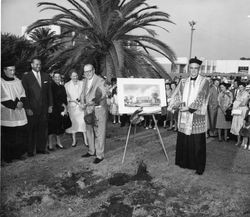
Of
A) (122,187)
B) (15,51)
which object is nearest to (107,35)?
(15,51)

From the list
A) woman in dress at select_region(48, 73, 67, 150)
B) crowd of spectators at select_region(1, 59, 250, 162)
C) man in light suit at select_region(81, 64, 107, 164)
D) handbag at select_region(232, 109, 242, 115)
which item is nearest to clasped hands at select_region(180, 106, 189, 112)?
crowd of spectators at select_region(1, 59, 250, 162)

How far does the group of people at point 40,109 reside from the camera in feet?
17.5

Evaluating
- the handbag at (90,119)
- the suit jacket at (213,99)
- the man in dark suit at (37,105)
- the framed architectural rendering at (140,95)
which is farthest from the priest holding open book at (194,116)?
the suit jacket at (213,99)

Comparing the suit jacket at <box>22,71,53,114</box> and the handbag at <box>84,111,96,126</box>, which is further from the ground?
the suit jacket at <box>22,71,53,114</box>

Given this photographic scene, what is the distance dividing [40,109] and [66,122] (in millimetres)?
693

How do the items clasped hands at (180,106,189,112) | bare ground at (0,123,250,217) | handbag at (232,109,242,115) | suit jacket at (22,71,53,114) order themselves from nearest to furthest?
1. bare ground at (0,123,250,217)
2. clasped hands at (180,106,189,112)
3. suit jacket at (22,71,53,114)
4. handbag at (232,109,242,115)

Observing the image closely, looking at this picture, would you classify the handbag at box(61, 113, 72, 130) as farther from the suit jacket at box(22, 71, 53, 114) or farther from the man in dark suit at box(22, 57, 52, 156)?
the suit jacket at box(22, 71, 53, 114)

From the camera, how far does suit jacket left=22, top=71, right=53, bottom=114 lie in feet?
18.9

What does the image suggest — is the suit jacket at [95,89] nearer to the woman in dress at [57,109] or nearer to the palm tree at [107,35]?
the woman in dress at [57,109]

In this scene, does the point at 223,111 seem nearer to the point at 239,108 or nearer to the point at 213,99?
the point at 213,99

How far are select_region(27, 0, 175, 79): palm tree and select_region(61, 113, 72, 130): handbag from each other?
395 cm

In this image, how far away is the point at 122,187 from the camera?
4.39 m

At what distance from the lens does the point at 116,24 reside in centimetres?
1042

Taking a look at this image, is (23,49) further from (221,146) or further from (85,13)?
(221,146)
